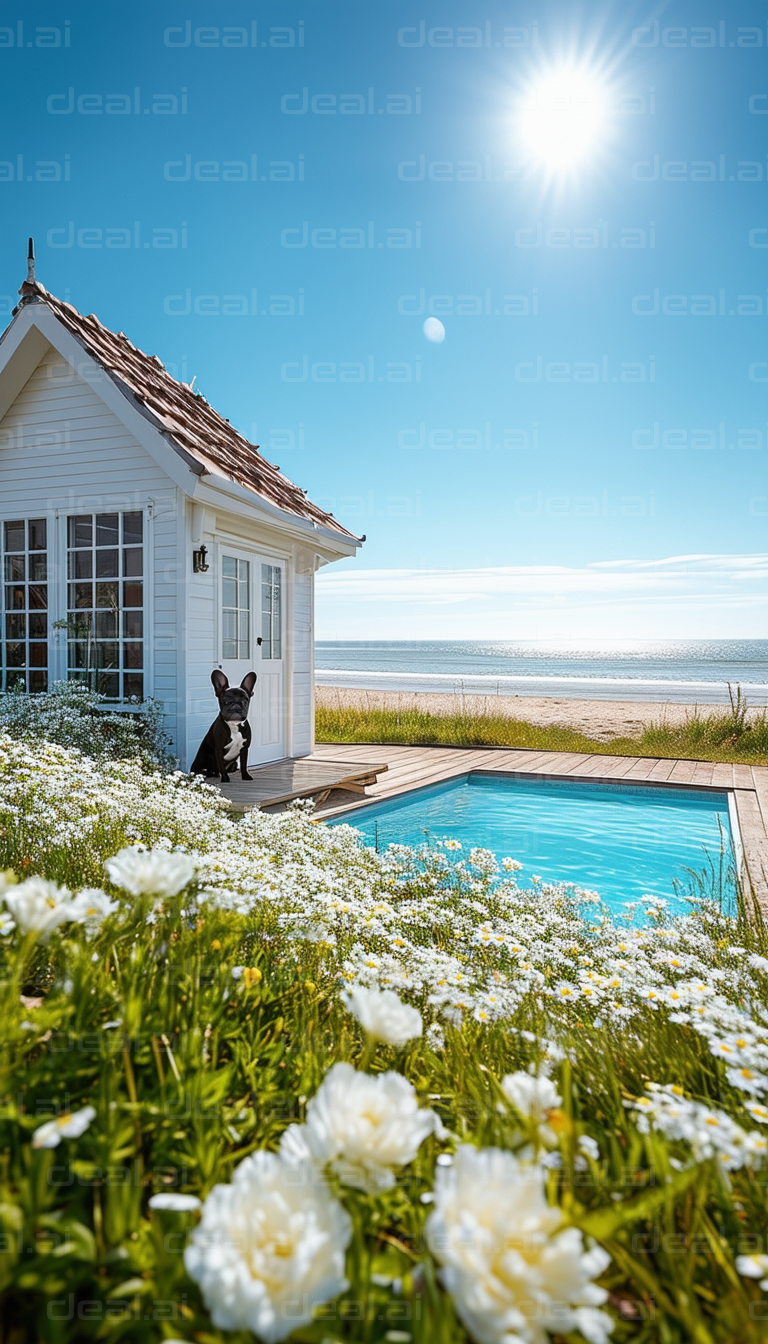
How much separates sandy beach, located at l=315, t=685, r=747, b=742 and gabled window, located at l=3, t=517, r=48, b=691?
27.8 ft

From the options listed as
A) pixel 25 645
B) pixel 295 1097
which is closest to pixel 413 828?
pixel 25 645

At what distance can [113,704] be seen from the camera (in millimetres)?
7184

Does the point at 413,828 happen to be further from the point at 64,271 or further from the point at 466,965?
the point at 64,271

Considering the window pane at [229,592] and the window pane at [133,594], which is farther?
the window pane at [229,592]

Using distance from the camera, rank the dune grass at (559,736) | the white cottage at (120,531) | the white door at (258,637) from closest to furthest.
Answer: the white cottage at (120,531), the white door at (258,637), the dune grass at (559,736)

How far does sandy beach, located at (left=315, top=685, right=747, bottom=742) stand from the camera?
632 inches

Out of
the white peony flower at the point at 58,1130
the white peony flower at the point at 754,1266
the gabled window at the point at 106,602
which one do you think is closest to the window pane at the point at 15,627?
the gabled window at the point at 106,602

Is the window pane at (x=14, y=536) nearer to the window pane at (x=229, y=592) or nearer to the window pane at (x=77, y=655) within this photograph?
the window pane at (x=77, y=655)

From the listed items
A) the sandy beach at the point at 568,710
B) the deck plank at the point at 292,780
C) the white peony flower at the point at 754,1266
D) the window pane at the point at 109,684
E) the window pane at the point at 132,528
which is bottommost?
the sandy beach at the point at 568,710

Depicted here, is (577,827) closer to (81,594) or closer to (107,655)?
(107,655)

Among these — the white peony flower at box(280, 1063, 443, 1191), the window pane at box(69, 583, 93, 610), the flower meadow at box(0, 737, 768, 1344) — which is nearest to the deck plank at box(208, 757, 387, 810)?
the window pane at box(69, 583, 93, 610)

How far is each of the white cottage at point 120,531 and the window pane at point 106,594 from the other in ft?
0.09

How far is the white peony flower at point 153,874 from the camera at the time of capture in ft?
3.94

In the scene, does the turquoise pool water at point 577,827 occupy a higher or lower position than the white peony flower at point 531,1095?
lower
